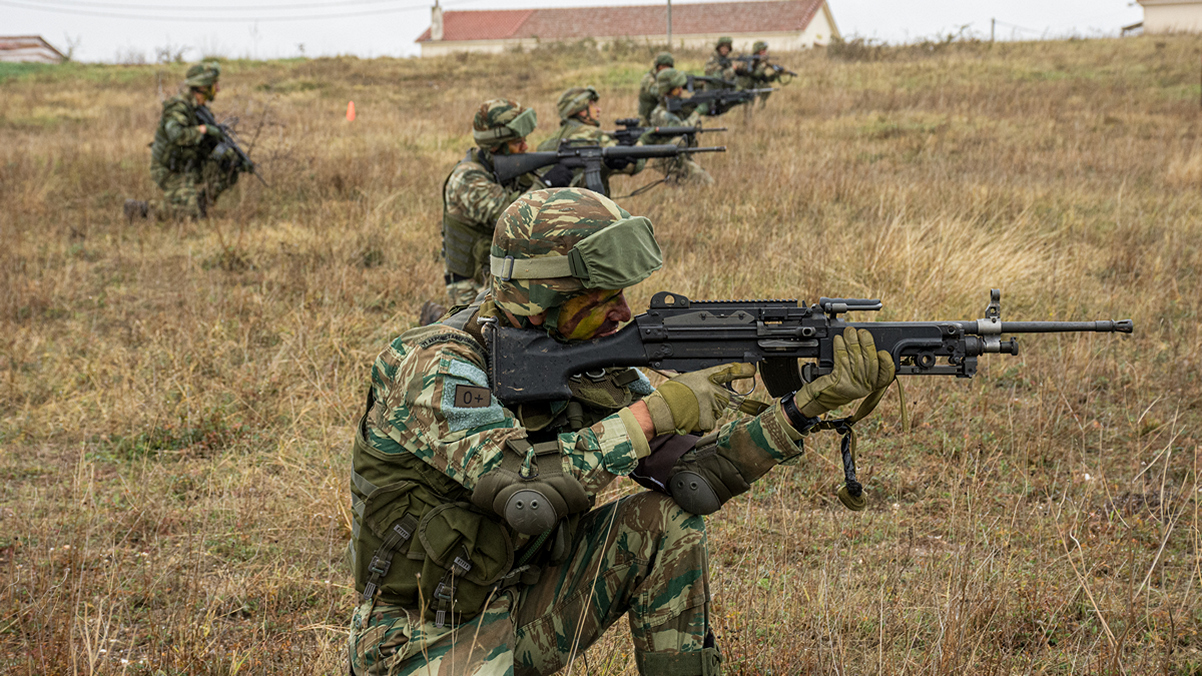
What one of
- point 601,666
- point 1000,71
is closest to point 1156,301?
point 601,666

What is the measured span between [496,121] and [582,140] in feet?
3.97

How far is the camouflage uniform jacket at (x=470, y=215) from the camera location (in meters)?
5.64

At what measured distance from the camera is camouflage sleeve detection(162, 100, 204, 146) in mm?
9492

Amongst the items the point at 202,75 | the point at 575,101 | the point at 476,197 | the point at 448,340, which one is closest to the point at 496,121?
the point at 476,197


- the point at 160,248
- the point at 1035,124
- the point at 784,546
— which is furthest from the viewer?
the point at 1035,124

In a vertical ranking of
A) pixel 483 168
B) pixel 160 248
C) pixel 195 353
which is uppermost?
pixel 483 168

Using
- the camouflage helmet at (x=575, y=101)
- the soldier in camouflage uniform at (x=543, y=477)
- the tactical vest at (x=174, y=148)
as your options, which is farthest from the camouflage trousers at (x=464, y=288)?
the tactical vest at (x=174, y=148)

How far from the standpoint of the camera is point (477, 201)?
564 centimetres

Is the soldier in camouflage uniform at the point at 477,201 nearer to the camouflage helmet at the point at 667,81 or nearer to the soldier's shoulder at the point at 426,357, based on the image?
the soldier's shoulder at the point at 426,357

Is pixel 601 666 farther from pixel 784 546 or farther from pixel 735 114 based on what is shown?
pixel 735 114

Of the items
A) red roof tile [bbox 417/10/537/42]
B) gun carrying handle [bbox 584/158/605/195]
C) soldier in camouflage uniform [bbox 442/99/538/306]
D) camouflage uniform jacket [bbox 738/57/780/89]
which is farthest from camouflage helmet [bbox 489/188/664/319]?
red roof tile [bbox 417/10/537/42]

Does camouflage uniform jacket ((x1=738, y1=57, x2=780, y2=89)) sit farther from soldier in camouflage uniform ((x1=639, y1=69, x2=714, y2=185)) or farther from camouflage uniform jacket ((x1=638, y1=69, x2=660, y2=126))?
camouflage uniform jacket ((x1=638, y1=69, x2=660, y2=126))

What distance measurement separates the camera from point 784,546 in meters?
3.29

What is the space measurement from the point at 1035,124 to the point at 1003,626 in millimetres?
12000
